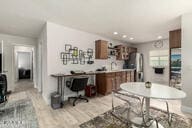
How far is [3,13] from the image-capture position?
2.83 metres

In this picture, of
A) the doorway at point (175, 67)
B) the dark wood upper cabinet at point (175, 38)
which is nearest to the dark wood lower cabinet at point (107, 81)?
the doorway at point (175, 67)

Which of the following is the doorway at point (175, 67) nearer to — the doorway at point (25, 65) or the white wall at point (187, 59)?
the white wall at point (187, 59)

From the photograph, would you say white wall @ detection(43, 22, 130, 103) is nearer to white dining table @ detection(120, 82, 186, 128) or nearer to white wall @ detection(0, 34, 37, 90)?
white wall @ detection(0, 34, 37, 90)

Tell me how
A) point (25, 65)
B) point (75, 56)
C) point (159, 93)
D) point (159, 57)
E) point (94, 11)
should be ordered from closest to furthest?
point (159, 93), point (94, 11), point (75, 56), point (159, 57), point (25, 65)

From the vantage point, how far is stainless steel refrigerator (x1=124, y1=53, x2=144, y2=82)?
6293 millimetres

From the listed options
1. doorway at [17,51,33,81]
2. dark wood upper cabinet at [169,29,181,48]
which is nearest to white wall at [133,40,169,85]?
dark wood upper cabinet at [169,29,181,48]

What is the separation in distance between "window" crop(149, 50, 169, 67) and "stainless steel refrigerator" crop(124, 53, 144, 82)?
55 centimetres

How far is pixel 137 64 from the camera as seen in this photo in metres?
6.34

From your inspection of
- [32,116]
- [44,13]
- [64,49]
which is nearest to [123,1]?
[44,13]

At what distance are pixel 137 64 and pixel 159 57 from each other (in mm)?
1113

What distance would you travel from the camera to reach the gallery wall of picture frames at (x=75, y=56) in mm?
3882

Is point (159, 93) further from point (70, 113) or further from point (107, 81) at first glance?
point (107, 81)

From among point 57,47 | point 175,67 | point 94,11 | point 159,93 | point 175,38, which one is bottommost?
point 159,93

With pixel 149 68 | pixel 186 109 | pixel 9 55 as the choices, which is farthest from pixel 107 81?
pixel 9 55
